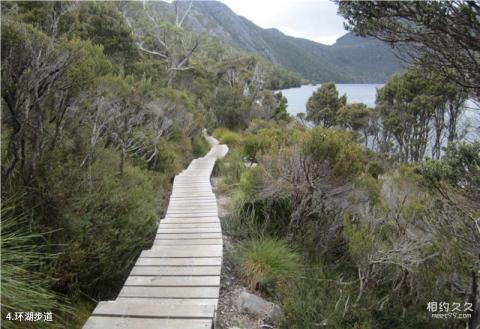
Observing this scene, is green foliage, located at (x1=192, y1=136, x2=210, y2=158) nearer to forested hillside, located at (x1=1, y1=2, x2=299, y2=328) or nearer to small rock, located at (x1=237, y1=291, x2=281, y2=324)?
forested hillside, located at (x1=1, y1=2, x2=299, y2=328)

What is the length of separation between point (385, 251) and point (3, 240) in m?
3.91

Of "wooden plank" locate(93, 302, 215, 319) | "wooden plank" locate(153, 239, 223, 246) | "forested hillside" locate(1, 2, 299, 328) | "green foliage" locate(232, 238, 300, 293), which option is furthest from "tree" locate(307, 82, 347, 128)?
"wooden plank" locate(93, 302, 215, 319)

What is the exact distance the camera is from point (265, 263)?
15.2ft

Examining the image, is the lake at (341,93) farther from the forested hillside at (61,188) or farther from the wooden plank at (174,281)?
the wooden plank at (174,281)

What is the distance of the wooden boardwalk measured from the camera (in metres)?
3.05

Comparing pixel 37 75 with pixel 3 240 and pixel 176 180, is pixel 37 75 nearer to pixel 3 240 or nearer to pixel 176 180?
pixel 3 240

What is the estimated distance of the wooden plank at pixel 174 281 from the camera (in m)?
3.76

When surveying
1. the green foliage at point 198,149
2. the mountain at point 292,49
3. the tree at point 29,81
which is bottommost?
the green foliage at point 198,149

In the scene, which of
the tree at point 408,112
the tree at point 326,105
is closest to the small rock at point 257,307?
the tree at point 408,112

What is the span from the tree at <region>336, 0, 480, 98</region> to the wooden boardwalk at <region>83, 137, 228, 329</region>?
2.97m

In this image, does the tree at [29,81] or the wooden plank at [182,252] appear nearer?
the tree at [29,81]

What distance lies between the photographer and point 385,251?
4238 millimetres

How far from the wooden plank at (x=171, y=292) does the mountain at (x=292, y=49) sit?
97775mm

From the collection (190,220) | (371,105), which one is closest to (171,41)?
(371,105)
